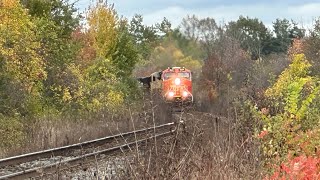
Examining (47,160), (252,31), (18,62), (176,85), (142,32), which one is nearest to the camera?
(47,160)

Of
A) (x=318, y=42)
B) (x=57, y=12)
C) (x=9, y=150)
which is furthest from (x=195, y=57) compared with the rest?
(x=9, y=150)

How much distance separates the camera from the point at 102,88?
26.6 m

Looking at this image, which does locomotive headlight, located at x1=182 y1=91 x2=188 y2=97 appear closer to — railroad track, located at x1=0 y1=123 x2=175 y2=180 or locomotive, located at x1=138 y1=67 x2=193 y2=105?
locomotive, located at x1=138 y1=67 x2=193 y2=105

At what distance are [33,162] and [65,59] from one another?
1374 cm

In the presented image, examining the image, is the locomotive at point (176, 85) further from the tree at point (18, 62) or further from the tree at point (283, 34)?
the tree at point (283, 34)

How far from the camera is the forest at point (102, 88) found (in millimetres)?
10144

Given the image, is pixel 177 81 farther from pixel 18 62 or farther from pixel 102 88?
pixel 18 62

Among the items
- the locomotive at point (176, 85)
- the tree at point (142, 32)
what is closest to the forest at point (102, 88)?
the locomotive at point (176, 85)

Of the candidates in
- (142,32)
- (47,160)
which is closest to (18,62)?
(47,160)

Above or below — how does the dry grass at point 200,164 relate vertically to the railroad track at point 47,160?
above

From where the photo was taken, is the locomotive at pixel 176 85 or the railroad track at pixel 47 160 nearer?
the railroad track at pixel 47 160

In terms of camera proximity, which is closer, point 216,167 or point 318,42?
point 216,167

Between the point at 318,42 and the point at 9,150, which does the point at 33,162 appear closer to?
the point at 9,150

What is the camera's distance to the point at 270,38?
83250 mm
